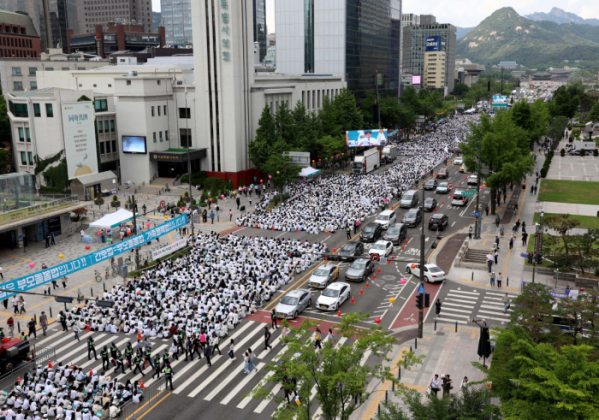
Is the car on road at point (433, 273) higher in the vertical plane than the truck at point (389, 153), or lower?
lower

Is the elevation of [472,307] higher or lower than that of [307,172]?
lower

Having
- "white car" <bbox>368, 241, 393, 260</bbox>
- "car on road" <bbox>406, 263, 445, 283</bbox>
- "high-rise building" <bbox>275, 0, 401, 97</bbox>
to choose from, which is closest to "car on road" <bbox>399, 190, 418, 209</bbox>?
"white car" <bbox>368, 241, 393, 260</bbox>

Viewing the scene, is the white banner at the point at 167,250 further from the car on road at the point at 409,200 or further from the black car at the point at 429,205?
the black car at the point at 429,205

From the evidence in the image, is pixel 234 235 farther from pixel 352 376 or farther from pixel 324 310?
pixel 352 376

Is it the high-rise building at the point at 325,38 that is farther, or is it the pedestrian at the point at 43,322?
the high-rise building at the point at 325,38

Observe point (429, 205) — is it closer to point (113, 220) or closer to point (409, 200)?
point (409, 200)

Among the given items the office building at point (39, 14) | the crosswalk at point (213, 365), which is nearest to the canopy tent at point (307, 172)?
the crosswalk at point (213, 365)

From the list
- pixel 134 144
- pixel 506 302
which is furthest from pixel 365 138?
pixel 506 302
